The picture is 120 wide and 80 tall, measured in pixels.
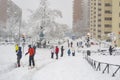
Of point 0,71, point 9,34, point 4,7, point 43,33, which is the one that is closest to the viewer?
point 0,71

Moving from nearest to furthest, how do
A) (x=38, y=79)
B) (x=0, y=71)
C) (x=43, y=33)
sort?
(x=38, y=79) → (x=0, y=71) → (x=43, y=33)

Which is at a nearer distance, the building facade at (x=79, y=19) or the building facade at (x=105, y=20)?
the building facade at (x=105, y=20)

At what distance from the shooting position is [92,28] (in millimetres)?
152125

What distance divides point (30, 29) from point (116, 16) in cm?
2107

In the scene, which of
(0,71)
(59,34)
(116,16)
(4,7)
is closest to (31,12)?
(59,34)

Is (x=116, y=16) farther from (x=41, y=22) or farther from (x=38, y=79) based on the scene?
(x=38, y=79)

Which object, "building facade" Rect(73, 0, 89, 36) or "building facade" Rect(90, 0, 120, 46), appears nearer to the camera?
"building facade" Rect(90, 0, 120, 46)

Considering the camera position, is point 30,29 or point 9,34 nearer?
point 30,29

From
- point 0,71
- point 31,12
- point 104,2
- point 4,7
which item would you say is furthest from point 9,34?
point 0,71

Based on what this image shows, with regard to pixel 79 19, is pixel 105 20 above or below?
below

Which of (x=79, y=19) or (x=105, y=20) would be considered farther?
(x=79, y=19)

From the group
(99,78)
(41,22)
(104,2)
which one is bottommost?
(99,78)

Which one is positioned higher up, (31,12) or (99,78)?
(31,12)

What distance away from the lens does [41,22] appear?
73.6 m
